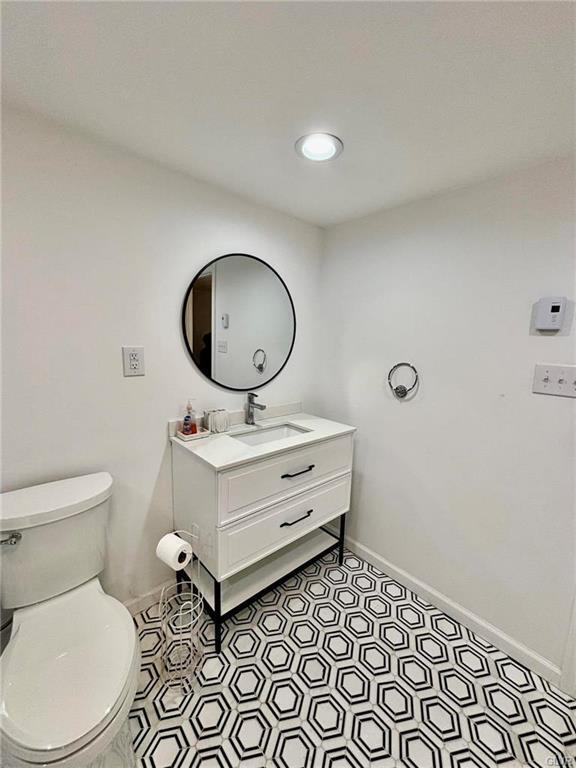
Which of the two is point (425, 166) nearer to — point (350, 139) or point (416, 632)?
point (350, 139)

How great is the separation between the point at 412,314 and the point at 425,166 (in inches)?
25.4

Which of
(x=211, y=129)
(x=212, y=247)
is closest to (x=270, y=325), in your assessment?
(x=212, y=247)

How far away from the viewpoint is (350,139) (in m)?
1.20

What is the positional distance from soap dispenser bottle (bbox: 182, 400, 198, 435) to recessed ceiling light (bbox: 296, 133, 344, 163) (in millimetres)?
1195

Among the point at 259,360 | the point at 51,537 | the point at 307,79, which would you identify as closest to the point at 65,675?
the point at 51,537

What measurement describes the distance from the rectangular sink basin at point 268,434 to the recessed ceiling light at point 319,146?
127 cm

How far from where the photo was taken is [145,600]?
1.61 meters

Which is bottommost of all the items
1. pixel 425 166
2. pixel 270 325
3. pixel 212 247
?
pixel 270 325

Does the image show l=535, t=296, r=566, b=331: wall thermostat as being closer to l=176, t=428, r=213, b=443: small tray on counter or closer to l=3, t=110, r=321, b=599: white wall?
l=3, t=110, r=321, b=599: white wall

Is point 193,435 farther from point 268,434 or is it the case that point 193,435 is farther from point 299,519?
point 299,519

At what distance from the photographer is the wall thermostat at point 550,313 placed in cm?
125

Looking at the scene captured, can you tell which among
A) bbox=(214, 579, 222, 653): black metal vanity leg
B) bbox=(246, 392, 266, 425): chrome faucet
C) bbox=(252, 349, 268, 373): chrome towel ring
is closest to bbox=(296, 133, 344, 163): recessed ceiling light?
bbox=(252, 349, 268, 373): chrome towel ring

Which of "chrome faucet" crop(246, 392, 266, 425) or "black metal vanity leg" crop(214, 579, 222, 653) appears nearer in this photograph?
"black metal vanity leg" crop(214, 579, 222, 653)

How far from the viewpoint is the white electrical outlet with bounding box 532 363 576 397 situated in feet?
4.12
